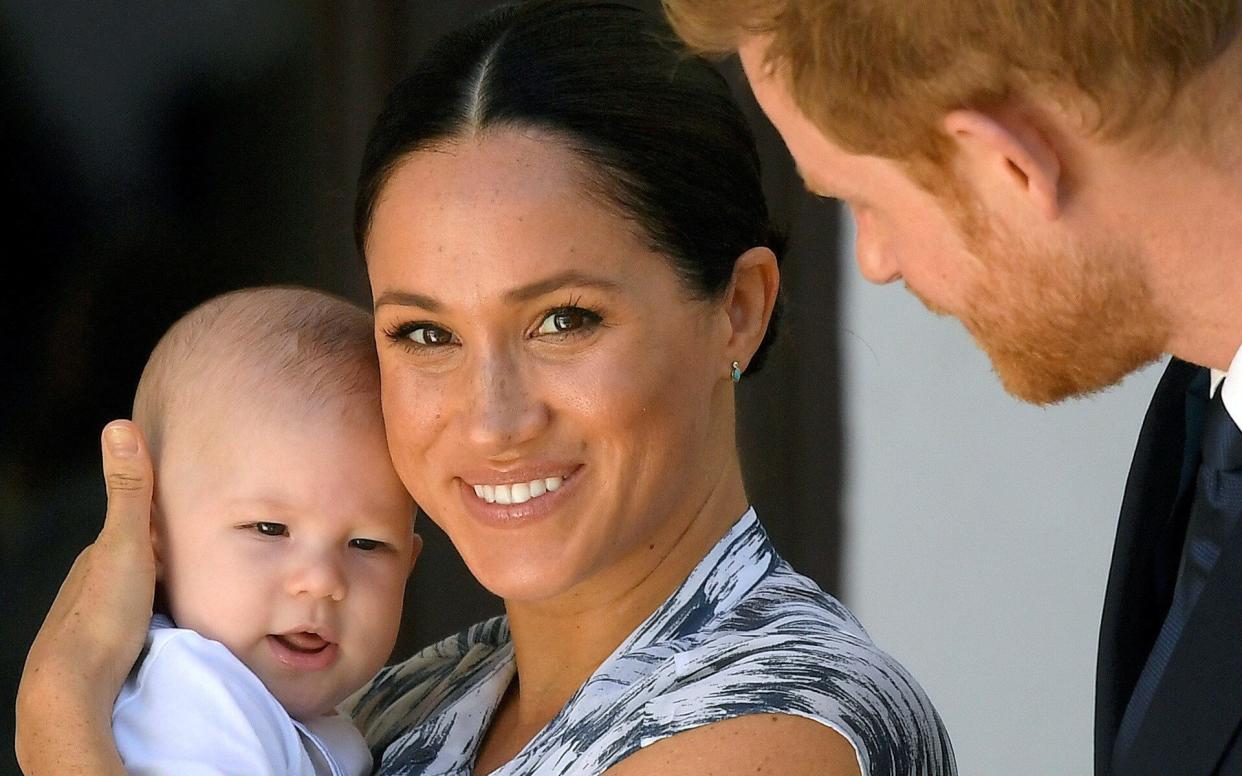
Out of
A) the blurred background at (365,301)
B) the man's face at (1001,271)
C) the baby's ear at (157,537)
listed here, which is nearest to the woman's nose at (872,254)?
the man's face at (1001,271)

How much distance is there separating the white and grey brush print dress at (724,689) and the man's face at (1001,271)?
0.34 meters

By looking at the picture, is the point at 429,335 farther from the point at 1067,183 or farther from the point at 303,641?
the point at 1067,183

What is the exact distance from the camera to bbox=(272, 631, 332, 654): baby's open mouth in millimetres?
1948

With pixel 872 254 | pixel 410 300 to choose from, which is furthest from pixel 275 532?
pixel 872 254

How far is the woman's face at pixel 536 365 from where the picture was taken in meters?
1.80

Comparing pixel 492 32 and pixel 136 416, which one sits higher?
pixel 492 32

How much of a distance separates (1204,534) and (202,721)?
3.51 feet

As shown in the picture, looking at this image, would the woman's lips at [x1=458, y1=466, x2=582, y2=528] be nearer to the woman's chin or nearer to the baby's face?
the woman's chin

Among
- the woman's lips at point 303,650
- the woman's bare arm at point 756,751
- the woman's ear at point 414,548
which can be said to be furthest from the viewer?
the woman's ear at point 414,548

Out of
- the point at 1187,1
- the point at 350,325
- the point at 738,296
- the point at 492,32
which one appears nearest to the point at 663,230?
the point at 738,296

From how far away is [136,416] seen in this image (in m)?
2.06

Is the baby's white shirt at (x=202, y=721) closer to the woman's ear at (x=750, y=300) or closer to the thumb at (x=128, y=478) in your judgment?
the thumb at (x=128, y=478)

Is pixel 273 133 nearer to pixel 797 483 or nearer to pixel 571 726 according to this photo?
pixel 797 483

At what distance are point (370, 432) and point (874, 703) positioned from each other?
28.8 inches
